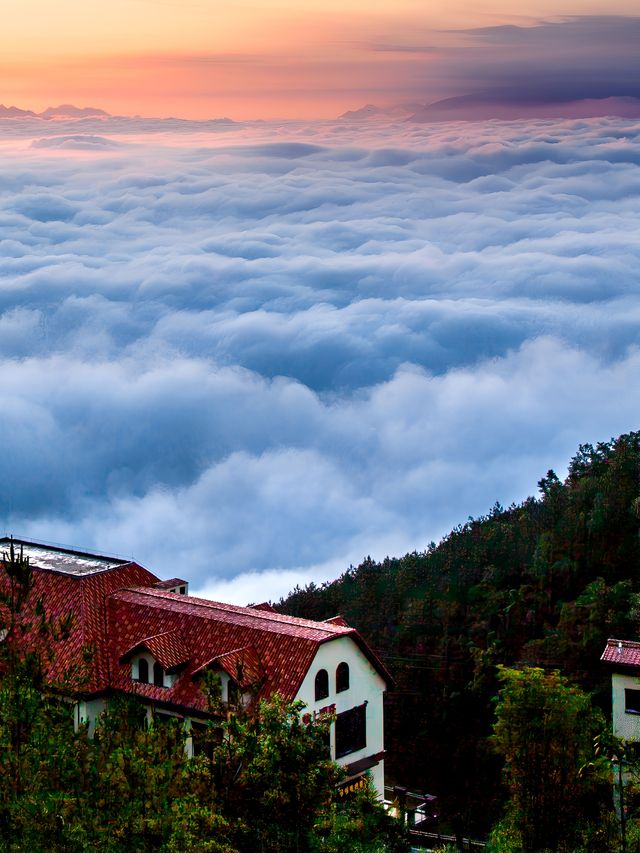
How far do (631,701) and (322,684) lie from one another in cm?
718

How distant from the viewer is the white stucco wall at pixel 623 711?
88.5 ft

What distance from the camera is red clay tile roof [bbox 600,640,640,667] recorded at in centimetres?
2691

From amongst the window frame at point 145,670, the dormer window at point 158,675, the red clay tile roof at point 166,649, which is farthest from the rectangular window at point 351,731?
the window frame at point 145,670

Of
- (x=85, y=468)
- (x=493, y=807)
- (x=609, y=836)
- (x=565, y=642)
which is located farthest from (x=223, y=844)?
(x=85, y=468)

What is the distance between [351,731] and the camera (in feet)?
94.1

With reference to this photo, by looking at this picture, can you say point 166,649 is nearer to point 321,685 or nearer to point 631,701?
point 321,685

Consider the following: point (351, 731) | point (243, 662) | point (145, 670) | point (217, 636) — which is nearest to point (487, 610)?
point (351, 731)

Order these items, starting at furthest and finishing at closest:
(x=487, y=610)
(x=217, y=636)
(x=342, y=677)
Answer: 1. (x=487, y=610)
2. (x=217, y=636)
3. (x=342, y=677)

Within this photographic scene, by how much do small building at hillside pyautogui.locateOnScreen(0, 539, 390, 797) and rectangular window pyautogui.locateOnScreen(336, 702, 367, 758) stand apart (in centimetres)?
2

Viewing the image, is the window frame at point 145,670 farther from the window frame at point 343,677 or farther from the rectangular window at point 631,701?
the rectangular window at point 631,701

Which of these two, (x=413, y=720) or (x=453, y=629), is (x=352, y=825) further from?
(x=453, y=629)

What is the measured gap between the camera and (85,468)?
6880 inches

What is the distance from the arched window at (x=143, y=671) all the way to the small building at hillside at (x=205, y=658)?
0.08ft

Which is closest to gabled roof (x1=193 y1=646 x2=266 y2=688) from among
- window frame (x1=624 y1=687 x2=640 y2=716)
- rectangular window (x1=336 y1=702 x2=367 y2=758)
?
rectangular window (x1=336 y1=702 x2=367 y2=758)
